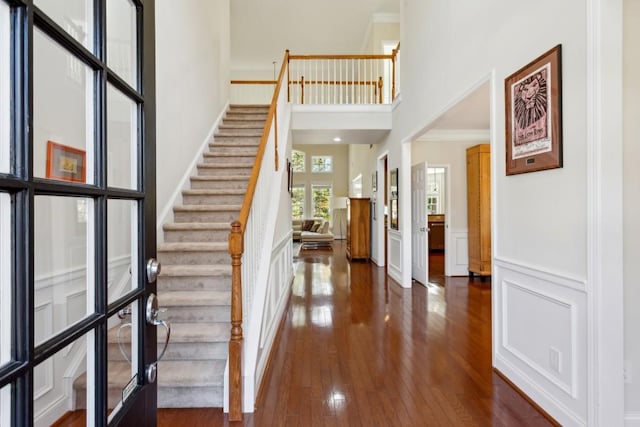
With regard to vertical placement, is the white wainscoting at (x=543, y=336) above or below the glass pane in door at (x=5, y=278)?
below

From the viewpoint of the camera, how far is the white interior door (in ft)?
16.4

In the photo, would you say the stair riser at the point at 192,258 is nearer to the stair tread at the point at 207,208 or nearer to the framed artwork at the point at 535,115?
the stair tread at the point at 207,208

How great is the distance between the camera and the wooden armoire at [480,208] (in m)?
5.22

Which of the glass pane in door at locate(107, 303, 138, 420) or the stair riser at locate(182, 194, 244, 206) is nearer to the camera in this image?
the glass pane in door at locate(107, 303, 138, 420)

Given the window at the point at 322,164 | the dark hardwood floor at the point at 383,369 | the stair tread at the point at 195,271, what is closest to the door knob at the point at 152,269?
the dark hardwood floor at the point at 383,369

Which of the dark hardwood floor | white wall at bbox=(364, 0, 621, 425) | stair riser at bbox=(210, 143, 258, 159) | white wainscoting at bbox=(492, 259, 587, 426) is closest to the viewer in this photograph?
white wall at bbox=(364, 0, 621, 425)

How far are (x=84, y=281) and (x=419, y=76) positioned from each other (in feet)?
14.0

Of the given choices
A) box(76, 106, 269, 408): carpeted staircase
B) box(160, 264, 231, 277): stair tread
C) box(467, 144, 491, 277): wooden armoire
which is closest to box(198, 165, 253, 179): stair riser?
box(76, 106, 269, 408): carpeted staircase

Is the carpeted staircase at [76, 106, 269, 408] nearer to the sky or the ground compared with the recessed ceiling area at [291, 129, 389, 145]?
nearer to the ground

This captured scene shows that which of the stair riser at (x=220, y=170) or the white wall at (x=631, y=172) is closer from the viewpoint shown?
the white wall at (x=631, y=172)

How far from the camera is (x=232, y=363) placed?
196cm

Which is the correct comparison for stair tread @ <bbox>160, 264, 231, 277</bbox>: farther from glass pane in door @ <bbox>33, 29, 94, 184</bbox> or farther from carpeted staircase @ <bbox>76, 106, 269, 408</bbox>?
glass pane in door @ <bbox>33, 29, 94, 184</bbox>

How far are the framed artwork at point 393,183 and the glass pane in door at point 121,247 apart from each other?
15.6 ft

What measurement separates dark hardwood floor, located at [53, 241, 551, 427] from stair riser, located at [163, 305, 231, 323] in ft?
1.85
